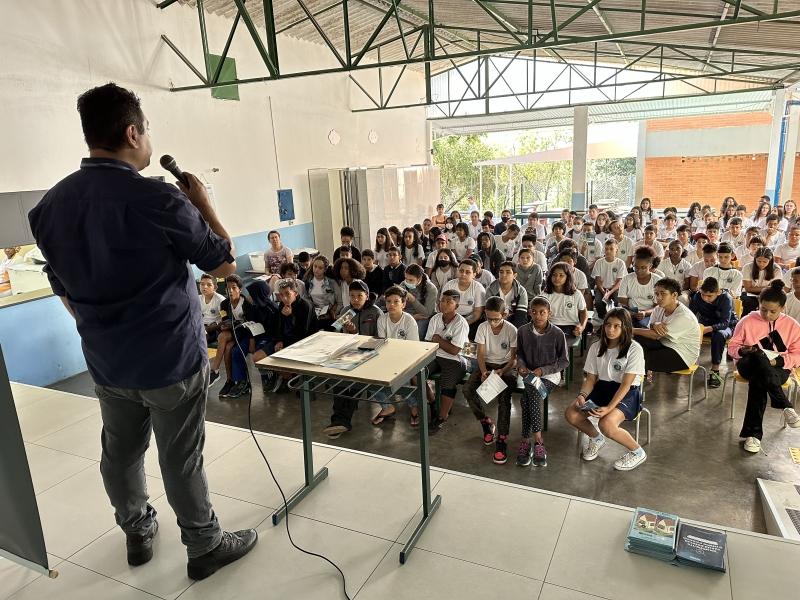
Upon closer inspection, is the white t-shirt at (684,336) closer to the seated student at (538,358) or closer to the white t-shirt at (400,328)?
the seated student at (538,358)

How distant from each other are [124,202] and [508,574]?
1.95 meters

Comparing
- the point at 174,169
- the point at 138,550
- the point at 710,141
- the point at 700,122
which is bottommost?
the point at 138,550

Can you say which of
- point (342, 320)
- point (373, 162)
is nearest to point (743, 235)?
point (342, 320)

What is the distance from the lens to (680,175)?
17.4 meters

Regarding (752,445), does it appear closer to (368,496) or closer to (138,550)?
(368,496)

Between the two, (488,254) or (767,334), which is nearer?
(767,334)

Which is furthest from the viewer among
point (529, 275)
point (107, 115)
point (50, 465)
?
point (529, 275)

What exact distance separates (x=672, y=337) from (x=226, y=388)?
405 centimetres

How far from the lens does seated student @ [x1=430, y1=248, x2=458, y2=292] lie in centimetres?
649

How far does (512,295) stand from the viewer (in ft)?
18.0

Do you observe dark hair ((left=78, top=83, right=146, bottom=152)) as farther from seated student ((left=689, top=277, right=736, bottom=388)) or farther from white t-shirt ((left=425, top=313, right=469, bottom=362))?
seated student ((left=689, top=277, right=736, bottom=388))

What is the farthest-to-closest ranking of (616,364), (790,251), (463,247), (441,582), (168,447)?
(463,247) < (790,251) < (616,364) < (441,582) < (168,447)

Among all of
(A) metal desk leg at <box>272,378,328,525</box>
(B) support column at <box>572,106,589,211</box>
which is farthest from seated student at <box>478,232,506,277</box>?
(B) support column at <box>572,106,589,211</box>

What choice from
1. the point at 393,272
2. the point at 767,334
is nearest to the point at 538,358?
the point at 767,334
